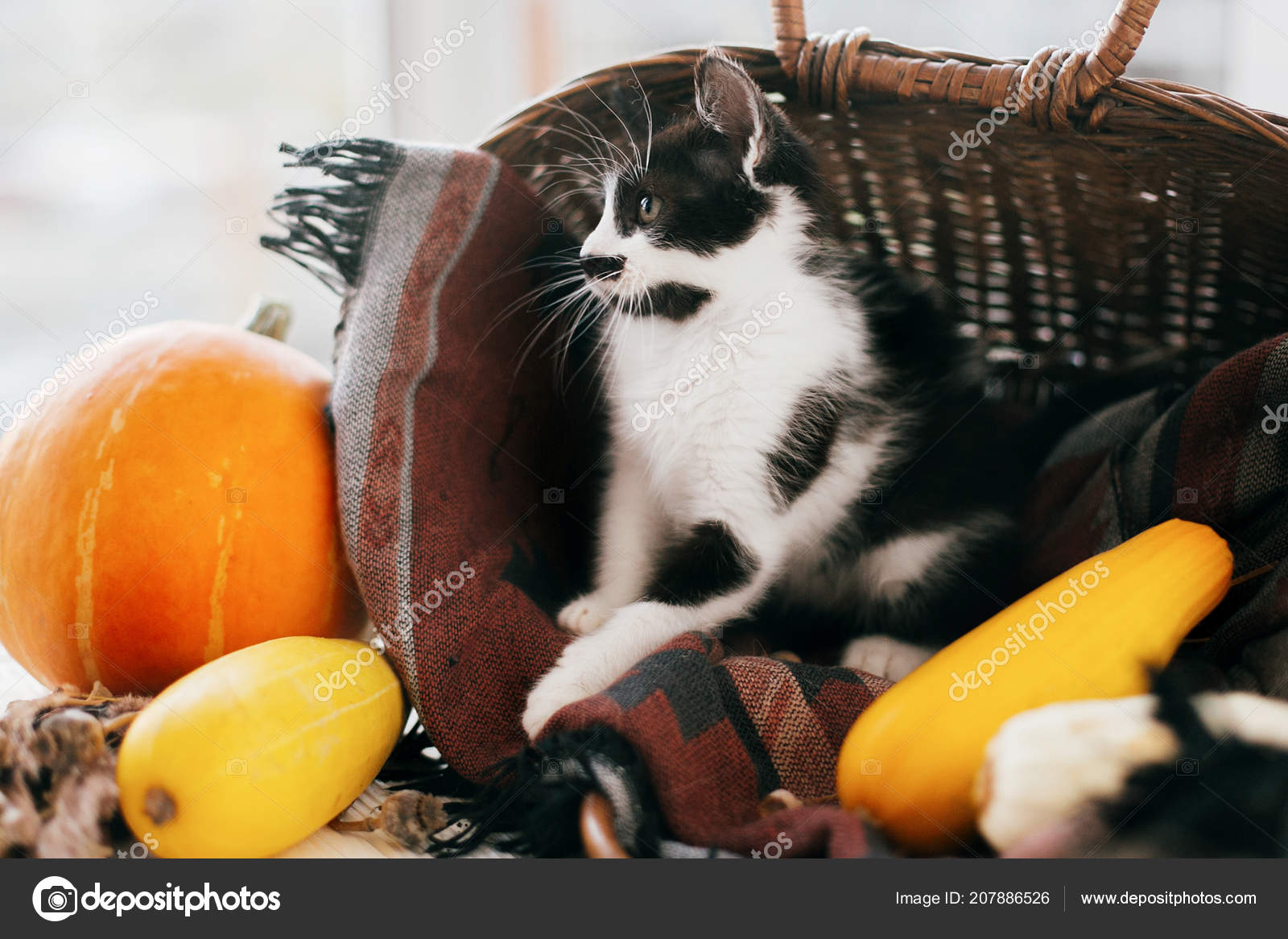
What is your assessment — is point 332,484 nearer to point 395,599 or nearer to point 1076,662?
point 395,599

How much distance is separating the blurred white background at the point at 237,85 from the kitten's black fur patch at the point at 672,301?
0.59 meters

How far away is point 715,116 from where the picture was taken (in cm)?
92

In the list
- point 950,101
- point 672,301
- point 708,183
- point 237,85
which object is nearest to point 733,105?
point 708,183

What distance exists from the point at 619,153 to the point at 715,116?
0.51 feet

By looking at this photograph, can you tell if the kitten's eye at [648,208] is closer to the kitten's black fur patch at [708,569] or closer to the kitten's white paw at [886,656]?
the kitten's black fur patch at [708,569]

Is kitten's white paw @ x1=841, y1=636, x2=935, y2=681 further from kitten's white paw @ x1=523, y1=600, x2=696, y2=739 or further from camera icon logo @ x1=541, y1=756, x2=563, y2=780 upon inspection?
camera icon logo @ x1=541, y1=756, x2=563, y2=780

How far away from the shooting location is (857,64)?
1.07 metres

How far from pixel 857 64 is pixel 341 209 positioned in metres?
0.64

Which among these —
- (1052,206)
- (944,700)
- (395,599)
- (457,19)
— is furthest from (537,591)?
(457,19)

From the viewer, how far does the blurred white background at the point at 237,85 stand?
1.44 m

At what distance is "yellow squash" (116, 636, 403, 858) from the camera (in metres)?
0.63
